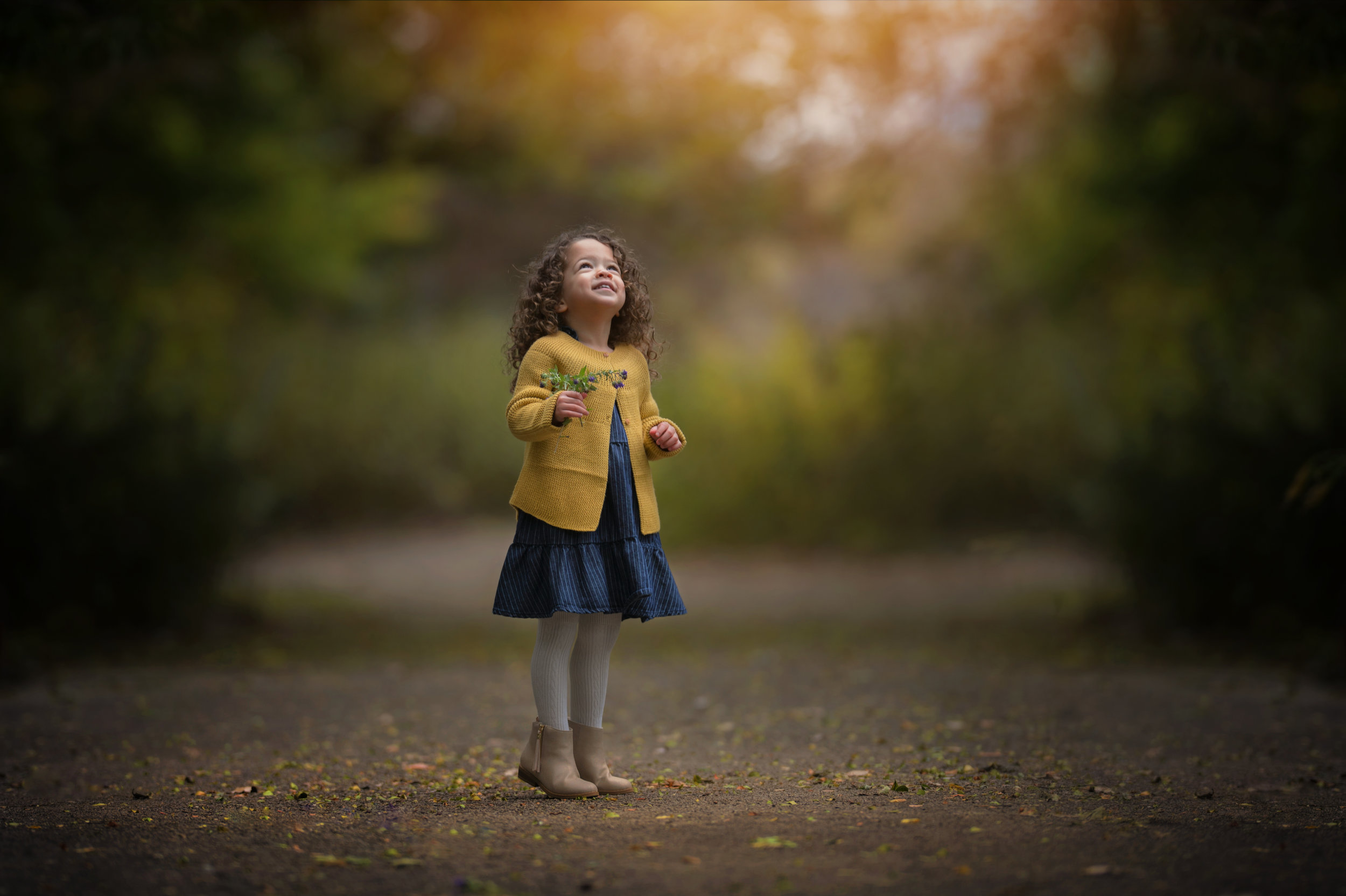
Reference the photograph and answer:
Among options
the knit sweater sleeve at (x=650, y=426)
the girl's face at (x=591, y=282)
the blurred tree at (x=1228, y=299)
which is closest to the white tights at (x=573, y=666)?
the knit sweater sleeve at (x=650, y=426)

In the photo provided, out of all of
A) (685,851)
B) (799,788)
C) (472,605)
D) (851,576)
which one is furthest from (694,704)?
(851,576)

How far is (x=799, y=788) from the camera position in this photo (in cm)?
418

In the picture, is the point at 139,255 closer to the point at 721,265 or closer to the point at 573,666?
the point at 721,265

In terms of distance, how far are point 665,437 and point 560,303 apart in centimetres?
58

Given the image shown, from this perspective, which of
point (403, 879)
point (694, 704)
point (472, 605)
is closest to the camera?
point (403, 879)

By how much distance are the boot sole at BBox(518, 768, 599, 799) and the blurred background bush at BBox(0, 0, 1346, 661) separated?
319 cm

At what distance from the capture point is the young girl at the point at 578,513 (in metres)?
3.88

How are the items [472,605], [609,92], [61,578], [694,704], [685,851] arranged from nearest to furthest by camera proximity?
1. [685,851]
2. [694,704]
3. [61,578]
4. [472,605]
5. [609,92]

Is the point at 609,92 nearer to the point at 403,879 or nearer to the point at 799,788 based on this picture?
the point at 799,788

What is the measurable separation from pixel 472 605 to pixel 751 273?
8.95 metres

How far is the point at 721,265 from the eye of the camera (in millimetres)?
19484

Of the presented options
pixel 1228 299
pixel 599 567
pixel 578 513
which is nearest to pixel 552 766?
pixel 599 567

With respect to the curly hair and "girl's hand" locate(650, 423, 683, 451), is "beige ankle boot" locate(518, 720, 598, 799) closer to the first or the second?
"girl's hand" locate(650, 423, 683, 451)

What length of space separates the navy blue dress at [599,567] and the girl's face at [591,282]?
38cm
